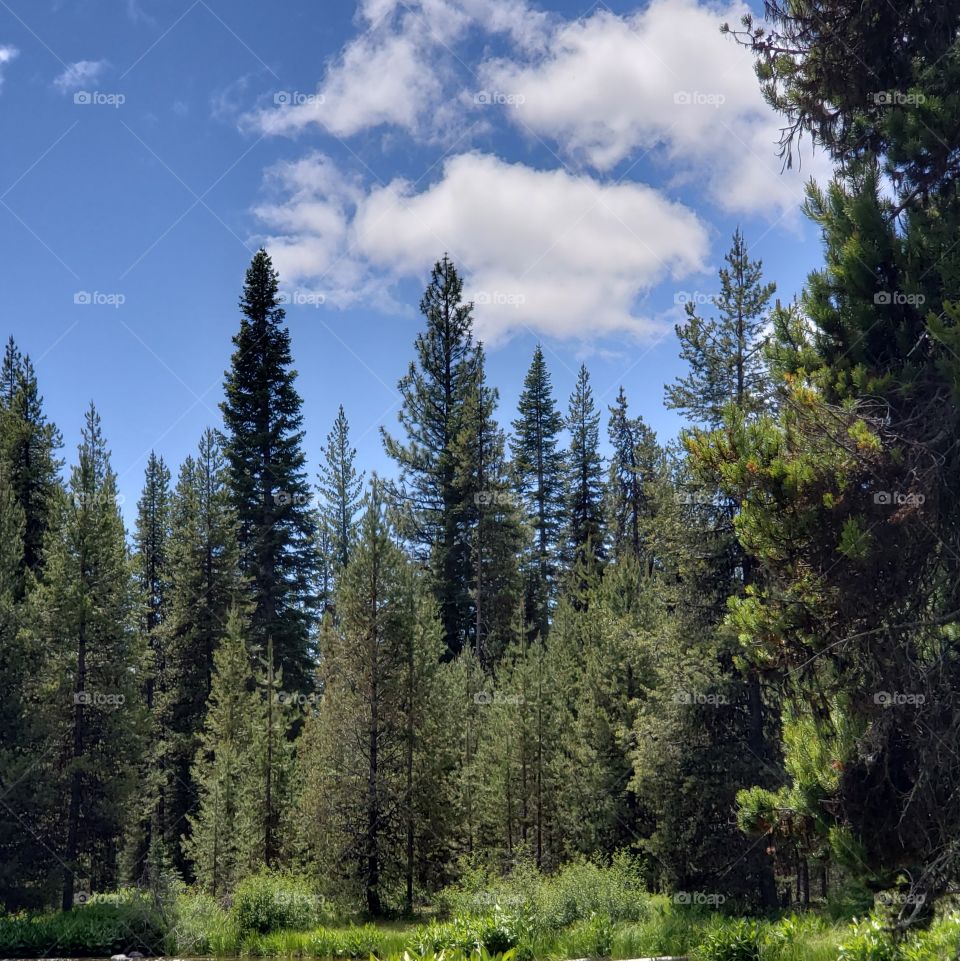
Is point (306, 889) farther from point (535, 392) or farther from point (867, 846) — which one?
point (535, 392)

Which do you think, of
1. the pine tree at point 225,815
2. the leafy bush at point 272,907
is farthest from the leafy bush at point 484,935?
the pine tree at point 225,815

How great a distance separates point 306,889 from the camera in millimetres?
17438

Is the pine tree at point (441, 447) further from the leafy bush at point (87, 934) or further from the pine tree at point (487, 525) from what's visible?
the leafy bush at point (87, 934)

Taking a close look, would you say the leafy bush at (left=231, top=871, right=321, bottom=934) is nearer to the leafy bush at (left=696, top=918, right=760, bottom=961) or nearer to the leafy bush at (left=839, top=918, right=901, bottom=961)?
the leafy bush at (left=696, top=918, right=760, bottom=961)

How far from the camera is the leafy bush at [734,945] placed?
10516 millimetres

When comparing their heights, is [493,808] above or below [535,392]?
below

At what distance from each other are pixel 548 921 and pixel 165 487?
92.5 ft

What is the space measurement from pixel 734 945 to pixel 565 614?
15228 mm

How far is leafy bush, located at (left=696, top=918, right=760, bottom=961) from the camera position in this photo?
1052cm

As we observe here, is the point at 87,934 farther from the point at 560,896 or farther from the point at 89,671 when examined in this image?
the point at 560,896

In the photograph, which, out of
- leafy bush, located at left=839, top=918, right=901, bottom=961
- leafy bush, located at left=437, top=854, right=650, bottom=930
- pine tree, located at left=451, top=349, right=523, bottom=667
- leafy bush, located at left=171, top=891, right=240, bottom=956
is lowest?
leafy bush, located at left=171, top=891, right=240, bottom=956

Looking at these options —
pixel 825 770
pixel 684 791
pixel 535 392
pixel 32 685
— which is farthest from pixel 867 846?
pixel 535 392

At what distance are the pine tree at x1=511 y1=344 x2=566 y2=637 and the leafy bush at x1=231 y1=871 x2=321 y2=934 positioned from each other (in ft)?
79.6

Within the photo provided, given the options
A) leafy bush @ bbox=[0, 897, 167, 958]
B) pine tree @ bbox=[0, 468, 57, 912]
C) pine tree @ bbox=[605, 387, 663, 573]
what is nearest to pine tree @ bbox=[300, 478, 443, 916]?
leafy bush @ bbox=[0, 897, 167, 958]
